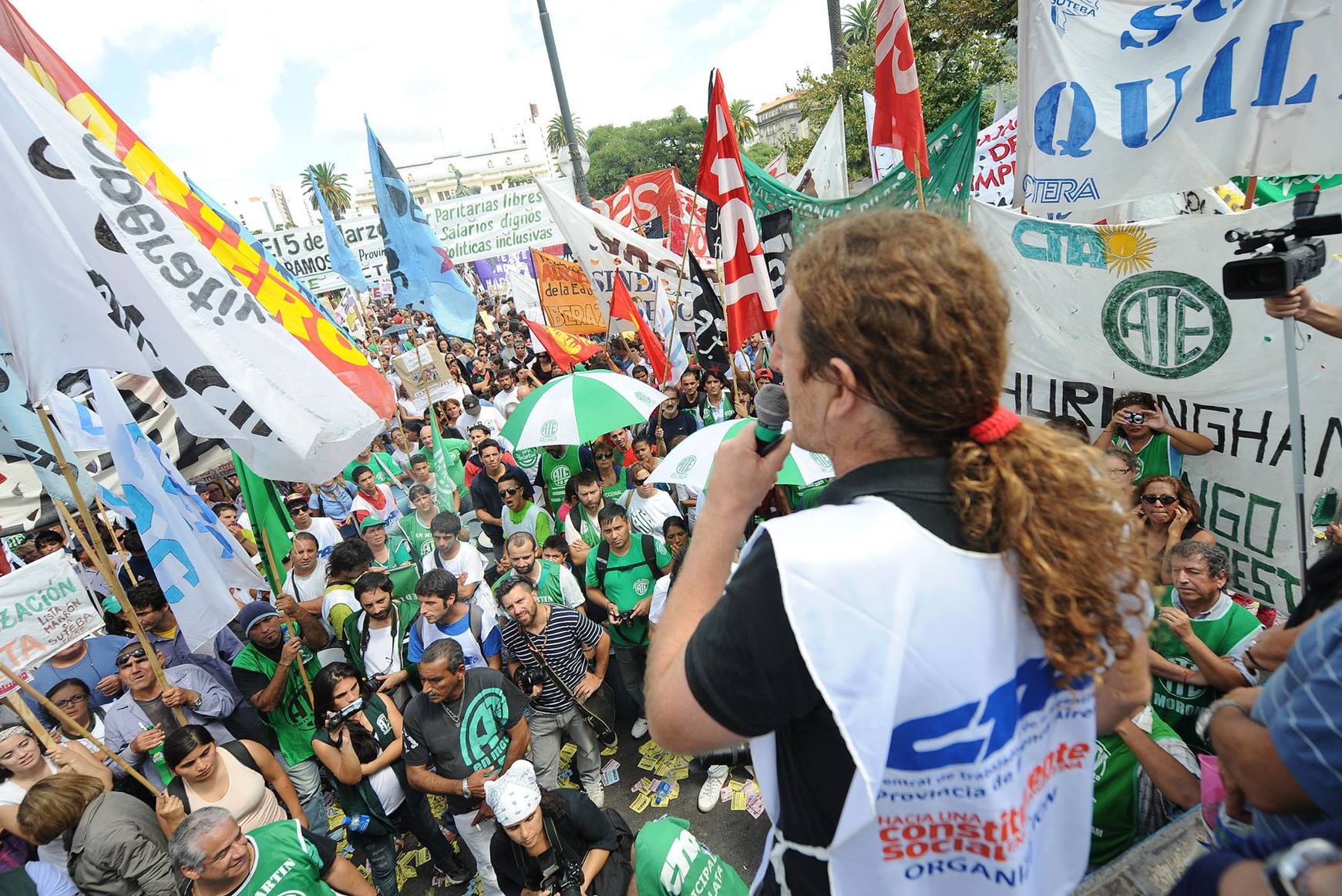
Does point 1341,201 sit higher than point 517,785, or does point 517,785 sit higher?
point 1341,201

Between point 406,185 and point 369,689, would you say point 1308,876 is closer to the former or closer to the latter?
point 369,689

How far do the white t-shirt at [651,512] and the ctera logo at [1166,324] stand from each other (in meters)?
3.33

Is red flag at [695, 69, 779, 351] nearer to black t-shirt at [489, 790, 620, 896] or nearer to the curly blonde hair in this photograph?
black t-shirt at [489, 790, 620, 896]

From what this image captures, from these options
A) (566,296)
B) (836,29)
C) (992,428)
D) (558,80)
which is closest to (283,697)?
(992,428)

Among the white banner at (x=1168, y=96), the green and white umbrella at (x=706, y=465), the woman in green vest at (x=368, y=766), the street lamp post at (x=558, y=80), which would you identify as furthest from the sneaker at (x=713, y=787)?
the street lamp post at (x=558, y=80)

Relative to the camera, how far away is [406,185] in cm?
888

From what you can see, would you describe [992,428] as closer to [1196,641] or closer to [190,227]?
[1196,641]

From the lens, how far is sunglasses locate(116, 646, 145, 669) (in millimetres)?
3963

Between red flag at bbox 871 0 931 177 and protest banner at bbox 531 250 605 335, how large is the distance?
18.8 feet

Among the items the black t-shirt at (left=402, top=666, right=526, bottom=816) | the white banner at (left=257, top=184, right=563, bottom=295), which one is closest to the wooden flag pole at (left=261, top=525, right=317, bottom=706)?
the black t-shirt at (left=402, top=666, right=526, bottom=816)

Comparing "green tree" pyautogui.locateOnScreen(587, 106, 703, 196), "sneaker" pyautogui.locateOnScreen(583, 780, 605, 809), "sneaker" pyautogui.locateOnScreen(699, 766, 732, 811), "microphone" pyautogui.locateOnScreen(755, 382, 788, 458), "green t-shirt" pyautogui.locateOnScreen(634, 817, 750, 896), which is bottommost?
"sneaker" pyautogui.locateOnScreen(583, 780, 605, 809)

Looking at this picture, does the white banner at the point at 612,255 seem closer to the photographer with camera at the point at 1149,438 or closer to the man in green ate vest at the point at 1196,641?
the photographer with camera at the point at 1149,438

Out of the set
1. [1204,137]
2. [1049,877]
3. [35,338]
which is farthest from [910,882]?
[1204,137]

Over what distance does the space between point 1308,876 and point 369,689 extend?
4795mm
